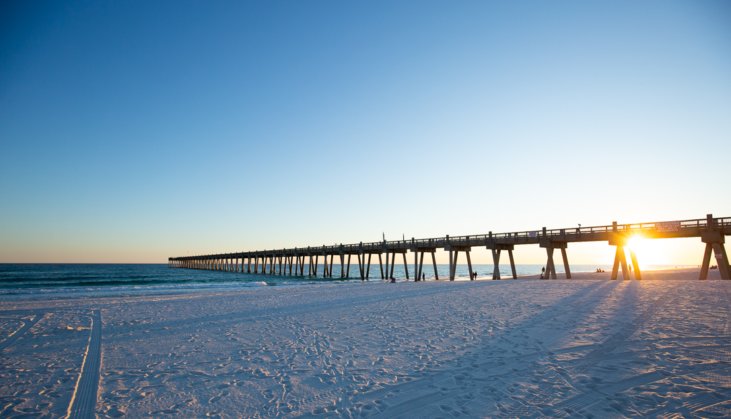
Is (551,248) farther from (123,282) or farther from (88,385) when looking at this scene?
(123,282)

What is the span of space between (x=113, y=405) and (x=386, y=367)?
398 centimetres

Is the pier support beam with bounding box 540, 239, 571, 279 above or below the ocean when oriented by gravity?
above

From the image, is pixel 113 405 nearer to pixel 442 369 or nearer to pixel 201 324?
pixel 442 369

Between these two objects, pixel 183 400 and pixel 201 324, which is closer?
pixel 183 400

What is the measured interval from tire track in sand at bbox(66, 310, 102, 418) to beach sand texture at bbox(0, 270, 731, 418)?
1.3 inches

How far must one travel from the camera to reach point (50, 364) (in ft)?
21.3

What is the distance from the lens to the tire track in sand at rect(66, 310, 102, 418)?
4395 millimetres

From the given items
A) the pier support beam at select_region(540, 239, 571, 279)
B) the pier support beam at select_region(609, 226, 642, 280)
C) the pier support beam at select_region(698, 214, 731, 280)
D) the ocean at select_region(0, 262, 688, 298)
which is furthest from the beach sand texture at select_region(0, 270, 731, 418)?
the ocean at select_region(0, 262, 688, 298)

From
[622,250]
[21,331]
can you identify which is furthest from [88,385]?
[622,250]

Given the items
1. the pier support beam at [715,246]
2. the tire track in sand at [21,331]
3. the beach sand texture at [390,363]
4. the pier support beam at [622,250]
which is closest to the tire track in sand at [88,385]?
the beach sand texture at [390,363]

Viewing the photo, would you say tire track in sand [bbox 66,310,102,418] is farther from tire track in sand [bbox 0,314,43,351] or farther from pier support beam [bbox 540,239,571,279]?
pier support beam [bbox 540,239,571,279]

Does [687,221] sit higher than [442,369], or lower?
higher

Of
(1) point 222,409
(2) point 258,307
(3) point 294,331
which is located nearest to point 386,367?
(1) point 222,409

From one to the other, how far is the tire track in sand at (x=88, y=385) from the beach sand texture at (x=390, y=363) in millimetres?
33
